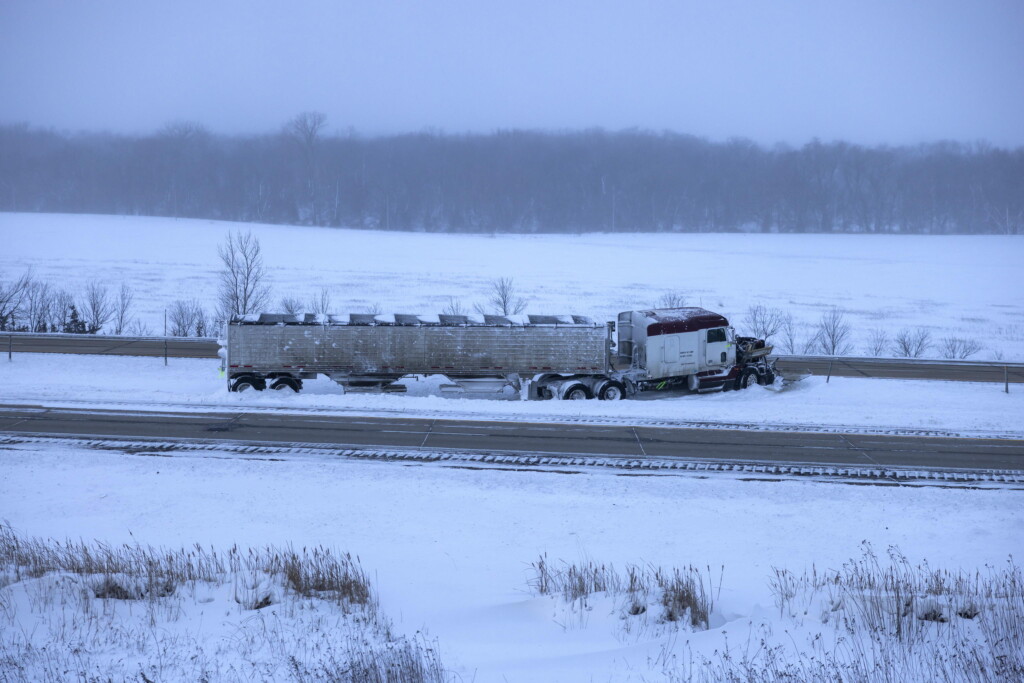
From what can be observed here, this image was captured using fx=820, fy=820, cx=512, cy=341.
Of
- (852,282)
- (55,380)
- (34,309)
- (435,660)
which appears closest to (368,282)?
(34,309)

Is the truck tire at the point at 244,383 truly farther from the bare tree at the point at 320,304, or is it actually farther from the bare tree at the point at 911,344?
the bare tree at the point at 911,344

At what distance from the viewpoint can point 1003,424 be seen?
27.0 metres

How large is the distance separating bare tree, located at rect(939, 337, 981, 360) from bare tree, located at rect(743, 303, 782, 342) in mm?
9432

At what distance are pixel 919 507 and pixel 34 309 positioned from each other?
4971 cm

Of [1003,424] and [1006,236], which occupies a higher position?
[1006,236]

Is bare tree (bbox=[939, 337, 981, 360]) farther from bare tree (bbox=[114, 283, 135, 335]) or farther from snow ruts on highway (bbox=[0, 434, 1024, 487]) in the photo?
bare tree (bbox=[114, 283, 135, 335])

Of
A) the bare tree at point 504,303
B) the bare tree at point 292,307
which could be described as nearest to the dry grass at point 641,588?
the bare tree at point 504,303

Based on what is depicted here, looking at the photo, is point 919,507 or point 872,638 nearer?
point 872,638

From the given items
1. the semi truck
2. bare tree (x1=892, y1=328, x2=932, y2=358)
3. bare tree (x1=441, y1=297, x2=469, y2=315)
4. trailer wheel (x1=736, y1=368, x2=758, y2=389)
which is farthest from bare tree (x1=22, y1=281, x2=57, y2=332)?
bare tree (x1=892, y1=328, x2=932, y2=358)

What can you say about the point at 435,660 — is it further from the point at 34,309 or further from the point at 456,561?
the point at 34,309

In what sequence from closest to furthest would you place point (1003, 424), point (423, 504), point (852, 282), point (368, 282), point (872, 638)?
point (872, 638), point (423, 504), point (1003, 424), point (368, 282), point (852, 282)

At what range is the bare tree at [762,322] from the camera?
164ft

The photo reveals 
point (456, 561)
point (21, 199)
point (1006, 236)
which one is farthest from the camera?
point (21, 199)

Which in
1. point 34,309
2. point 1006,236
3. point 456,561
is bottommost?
point 456,561
